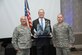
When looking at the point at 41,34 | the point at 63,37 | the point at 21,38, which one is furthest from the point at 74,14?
the point at 21,38

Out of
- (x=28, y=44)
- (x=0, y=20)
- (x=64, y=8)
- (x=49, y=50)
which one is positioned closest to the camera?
(x=28, y=44)

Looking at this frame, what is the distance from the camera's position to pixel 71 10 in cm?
728

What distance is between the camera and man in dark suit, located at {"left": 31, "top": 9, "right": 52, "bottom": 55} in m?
4.63

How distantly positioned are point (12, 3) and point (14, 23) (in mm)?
621

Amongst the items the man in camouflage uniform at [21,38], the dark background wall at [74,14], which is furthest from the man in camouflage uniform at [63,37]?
the dark background wall at [74,14]

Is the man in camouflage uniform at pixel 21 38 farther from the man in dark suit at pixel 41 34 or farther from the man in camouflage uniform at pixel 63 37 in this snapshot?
the man in camouflage uniform at pixel 63 37

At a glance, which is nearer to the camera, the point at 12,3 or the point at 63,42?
the point at 63,42

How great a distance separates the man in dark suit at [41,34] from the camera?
4.63m

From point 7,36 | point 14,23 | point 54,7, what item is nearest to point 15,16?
point 14,23

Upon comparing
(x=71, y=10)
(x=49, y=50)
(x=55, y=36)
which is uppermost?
(x=71, y=10)

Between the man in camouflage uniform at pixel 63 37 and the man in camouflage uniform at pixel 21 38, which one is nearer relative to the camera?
the man in camouflage uniform at pixel 21 38

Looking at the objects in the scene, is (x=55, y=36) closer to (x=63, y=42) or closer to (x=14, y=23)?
(x=63, y=42)

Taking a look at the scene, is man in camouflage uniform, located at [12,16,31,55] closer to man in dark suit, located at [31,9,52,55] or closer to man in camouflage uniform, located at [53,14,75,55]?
man in dark suit, located at [31,9,52,55]

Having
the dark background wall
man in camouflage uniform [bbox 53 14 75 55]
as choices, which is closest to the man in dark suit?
man in camouflage uniform [bbox 53 14 75 55]
